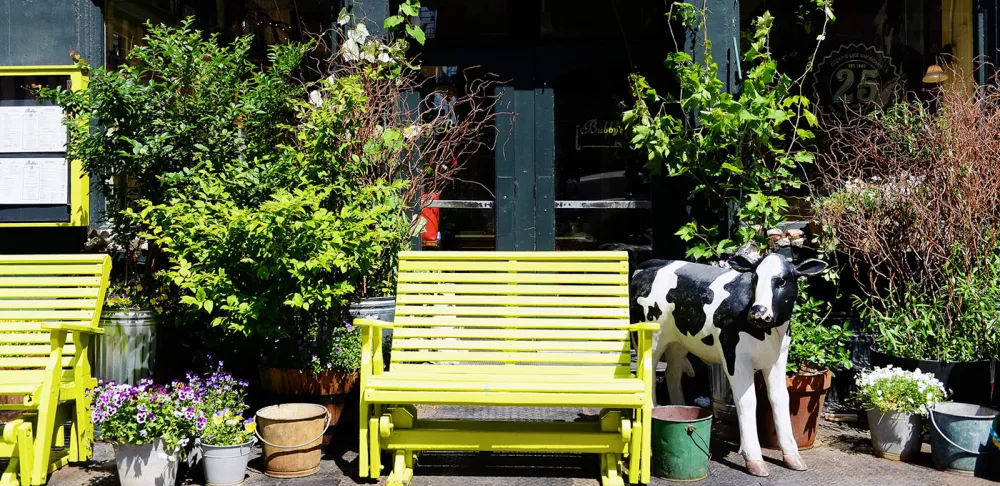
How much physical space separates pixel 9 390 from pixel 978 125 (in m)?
5.94

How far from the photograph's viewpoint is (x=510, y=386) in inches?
183

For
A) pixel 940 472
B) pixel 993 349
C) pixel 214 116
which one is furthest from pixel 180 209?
pixel 993 349

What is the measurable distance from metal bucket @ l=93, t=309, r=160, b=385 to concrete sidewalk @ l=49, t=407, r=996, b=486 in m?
0.46

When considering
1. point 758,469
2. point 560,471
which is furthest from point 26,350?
point 758,469

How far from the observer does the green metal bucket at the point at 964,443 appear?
199 inches

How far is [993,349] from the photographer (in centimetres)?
571

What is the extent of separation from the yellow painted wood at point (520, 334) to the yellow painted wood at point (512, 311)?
9cm

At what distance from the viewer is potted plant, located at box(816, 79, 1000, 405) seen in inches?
225

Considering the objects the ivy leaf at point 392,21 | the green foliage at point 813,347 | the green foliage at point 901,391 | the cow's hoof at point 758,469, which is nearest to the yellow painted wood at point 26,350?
the ivy leaf at point 392,21

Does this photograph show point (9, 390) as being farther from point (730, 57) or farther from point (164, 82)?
point (730, 57)

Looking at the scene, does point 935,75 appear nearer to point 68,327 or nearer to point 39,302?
point 68,327

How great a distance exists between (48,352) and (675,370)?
12.1ft

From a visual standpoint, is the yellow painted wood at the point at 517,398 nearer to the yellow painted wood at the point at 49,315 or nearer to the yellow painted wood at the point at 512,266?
the yellow painted wood at the point at 512,266

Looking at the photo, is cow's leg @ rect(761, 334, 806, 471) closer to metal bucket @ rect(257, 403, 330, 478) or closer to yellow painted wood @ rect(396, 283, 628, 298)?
yellow painted wood @ rect(396, 283, 628, 298)
